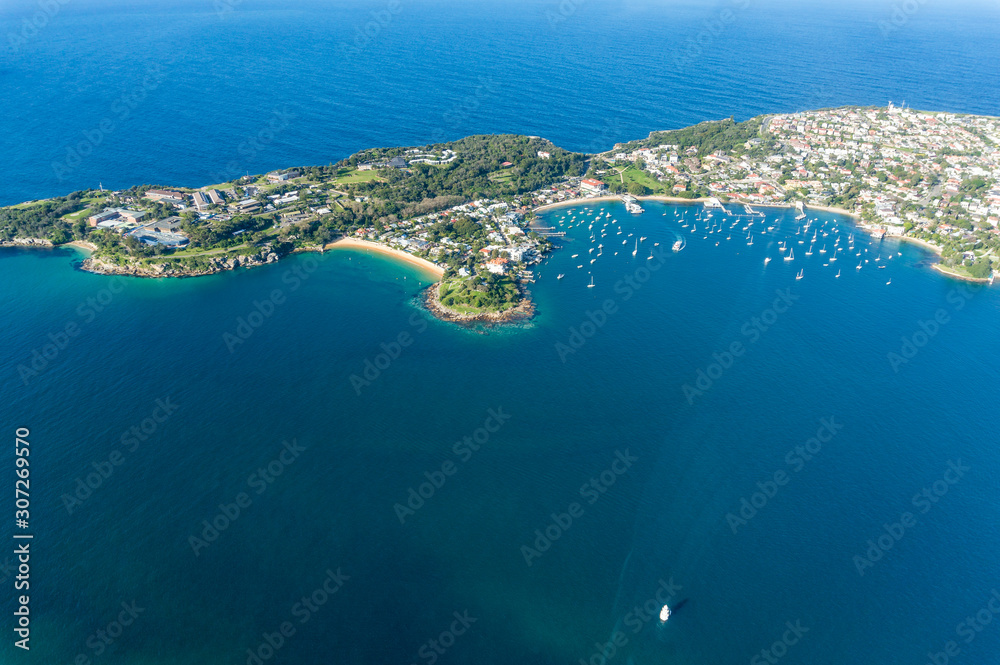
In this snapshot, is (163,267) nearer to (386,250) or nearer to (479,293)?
(386,250)

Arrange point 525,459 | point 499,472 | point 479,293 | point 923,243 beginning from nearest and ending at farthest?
point 499,472 < point 525,459 < point 479,293 < point 923,243

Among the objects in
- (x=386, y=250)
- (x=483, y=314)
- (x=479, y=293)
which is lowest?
(x=386, y=250)

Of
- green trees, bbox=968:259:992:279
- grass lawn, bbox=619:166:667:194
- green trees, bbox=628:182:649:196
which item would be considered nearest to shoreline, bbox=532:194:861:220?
green trees, bbox=628:182:649:196

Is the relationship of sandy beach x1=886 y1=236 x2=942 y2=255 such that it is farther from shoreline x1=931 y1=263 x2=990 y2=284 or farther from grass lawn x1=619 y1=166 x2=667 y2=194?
grass lawn x1=619 y1=166 x2=667 y2=194

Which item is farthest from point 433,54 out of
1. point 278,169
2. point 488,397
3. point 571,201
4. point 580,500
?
point 580,500

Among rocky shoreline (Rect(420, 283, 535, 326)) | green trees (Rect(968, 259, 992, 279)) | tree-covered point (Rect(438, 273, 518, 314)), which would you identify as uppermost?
green trees (Rect(968, 259, 992, 279))

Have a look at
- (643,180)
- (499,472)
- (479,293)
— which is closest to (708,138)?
(643,180)
